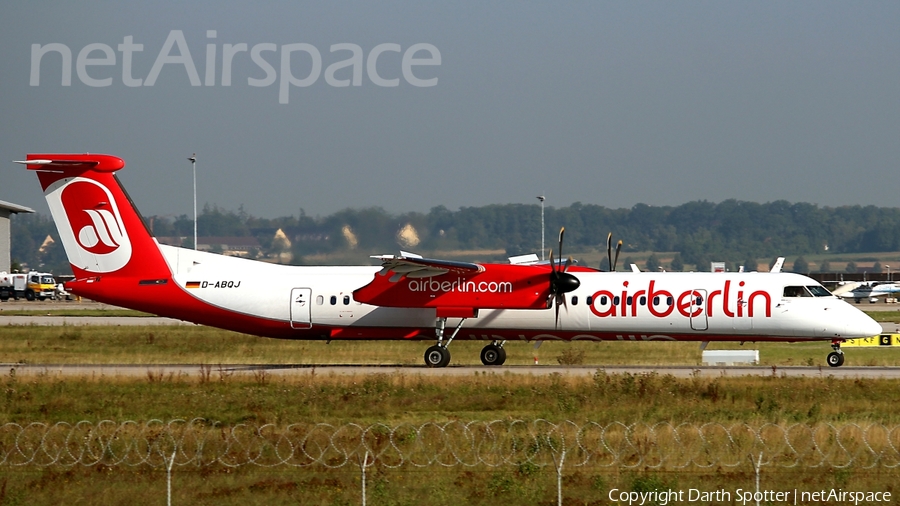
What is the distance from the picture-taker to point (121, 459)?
56.9 ft

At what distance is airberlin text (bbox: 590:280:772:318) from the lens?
2912 cm

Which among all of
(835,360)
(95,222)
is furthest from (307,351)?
(835,360)

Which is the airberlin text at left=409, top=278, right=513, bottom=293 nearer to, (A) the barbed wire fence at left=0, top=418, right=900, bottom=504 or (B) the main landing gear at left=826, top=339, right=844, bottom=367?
(A) the barbed wire fence at left=0, top=418, right=900, bottom=504

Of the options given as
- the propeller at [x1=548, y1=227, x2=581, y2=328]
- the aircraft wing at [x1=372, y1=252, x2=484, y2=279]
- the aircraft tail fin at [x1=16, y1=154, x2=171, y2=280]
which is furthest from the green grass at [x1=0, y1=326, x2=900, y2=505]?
the aircraft wing at [x1=372, y1=252, x2=484, y2=279]

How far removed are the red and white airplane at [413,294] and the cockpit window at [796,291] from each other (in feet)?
0.15

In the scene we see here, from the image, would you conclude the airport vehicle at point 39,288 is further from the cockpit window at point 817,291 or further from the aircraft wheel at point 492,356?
the cockpit window at point 817,291

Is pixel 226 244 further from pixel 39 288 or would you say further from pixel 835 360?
pixel 39 288

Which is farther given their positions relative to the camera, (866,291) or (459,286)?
(866,291)

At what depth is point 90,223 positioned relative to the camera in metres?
31.1

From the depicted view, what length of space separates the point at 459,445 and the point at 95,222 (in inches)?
700

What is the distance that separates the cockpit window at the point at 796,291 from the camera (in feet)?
95.7

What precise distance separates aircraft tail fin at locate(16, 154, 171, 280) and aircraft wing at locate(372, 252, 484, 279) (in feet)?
24.5

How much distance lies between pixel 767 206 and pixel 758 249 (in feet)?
40.5

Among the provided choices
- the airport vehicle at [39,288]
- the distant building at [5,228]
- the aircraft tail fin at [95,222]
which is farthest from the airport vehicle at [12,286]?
the aircraft tail fin at [95,222]
